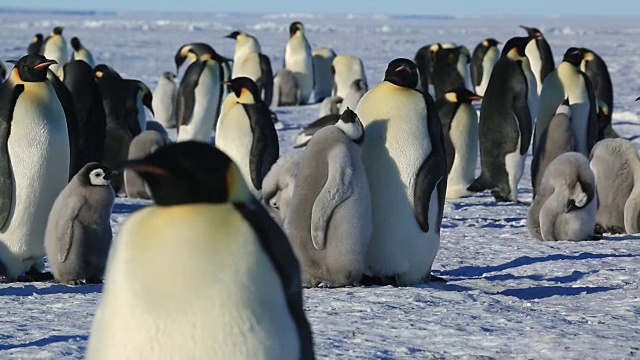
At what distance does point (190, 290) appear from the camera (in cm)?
232

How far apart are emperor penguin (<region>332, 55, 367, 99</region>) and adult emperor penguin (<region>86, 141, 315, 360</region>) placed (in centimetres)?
1652

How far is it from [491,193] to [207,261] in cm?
783

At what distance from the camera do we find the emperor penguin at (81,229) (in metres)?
5.27

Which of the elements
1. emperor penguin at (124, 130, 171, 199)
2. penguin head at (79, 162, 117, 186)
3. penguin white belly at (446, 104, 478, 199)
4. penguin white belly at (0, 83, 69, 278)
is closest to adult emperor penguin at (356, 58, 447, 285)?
penguin head at (79, 162, 117, 186)

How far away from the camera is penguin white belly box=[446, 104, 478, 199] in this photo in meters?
9.74

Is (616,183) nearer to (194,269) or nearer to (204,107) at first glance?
(194,269)

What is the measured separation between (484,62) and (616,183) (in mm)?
11574

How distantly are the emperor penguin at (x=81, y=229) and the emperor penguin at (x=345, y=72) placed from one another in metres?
13.6

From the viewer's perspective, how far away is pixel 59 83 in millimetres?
7770

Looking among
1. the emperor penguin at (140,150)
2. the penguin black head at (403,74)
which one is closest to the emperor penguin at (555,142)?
the emperor penguin at (140,150)

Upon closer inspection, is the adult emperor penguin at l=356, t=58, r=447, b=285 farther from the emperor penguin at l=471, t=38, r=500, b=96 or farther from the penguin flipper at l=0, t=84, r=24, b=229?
the emperor penguin at l=471, t=38, r=500, b=96

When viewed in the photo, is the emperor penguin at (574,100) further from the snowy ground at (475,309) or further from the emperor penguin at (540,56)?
the emperor penguin at (540,56)

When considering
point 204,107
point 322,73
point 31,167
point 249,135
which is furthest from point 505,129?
point 322,73

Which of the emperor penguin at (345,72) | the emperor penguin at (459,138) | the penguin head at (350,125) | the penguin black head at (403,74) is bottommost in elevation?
the emperor penguin at (345,72)
